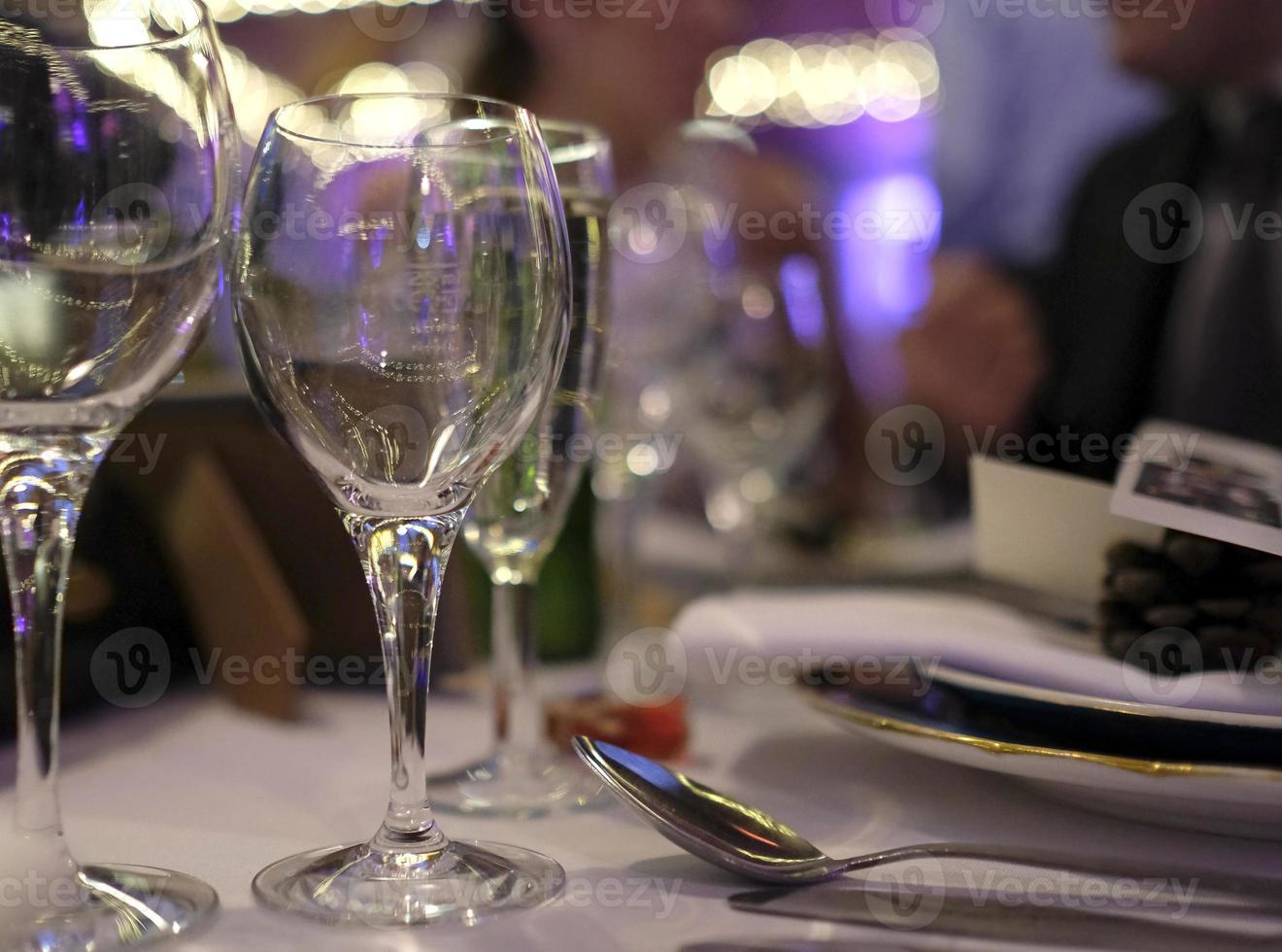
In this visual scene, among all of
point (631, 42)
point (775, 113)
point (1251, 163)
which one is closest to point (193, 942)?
point (1251, 163)

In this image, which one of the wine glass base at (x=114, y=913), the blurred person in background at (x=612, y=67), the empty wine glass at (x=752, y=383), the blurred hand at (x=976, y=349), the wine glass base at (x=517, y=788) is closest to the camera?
the wine glass base at (x=114, y=913)

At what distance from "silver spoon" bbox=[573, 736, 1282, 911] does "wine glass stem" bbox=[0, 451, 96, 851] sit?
0.49 ft

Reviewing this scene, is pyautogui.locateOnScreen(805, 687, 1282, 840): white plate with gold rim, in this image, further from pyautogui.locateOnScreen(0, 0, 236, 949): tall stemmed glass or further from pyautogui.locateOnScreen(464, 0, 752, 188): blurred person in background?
pyautogui.locateOnScreen(464, 0, 752, 188): blurred person in background

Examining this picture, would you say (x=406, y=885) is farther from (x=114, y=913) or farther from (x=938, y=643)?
(x=938, y=643)

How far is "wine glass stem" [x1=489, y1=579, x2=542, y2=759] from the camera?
1.62 ft

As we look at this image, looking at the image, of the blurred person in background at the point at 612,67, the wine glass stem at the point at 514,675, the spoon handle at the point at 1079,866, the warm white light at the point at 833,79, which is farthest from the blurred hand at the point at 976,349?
the warm white light at the point at 833,79

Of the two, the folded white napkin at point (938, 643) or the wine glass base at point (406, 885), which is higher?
the folded white napkin at point (938, 643)

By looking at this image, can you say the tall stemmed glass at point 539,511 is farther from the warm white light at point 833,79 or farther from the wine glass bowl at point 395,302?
the warm white light at point 833,79

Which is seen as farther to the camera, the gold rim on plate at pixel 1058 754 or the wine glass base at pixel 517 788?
the wine glass base at pixel 517 788

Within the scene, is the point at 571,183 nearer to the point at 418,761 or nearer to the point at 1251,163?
the point at 418,761

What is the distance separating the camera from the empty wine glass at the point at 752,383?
0.77 metres

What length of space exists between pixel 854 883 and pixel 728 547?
49 cm

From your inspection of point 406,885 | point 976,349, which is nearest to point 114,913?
point 406,885

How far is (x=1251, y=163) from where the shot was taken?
140 cm
